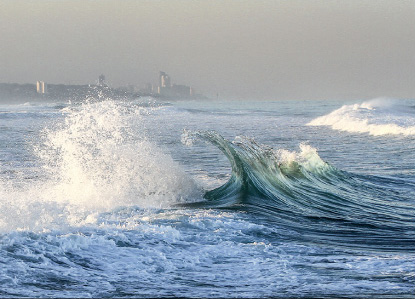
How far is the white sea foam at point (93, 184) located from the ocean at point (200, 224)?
0.03m

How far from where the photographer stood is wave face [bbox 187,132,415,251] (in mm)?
7230

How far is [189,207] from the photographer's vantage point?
8422 mm

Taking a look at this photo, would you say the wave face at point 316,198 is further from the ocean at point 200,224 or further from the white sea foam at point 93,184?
the white sea foam at point 93,184

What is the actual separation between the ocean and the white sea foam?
0.03 meters

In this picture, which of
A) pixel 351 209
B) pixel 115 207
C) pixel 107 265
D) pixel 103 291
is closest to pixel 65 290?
pixel 103 291

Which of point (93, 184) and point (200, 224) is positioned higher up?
point (93, 184)

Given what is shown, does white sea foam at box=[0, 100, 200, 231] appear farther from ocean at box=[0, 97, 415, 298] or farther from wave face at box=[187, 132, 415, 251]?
wave face at box=[187, 132, 415, 251]

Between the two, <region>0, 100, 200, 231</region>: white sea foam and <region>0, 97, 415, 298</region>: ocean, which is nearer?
<region>0, 97, 415, 298</region>: ocean

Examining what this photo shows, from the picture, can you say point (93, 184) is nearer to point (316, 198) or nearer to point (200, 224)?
point (200, 224)

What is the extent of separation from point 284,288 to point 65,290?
1762mm

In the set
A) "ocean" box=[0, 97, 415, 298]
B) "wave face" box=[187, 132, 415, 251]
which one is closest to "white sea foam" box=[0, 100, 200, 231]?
"ocean" box=[0, 97, 415, 298]

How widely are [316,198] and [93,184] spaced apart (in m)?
3.74

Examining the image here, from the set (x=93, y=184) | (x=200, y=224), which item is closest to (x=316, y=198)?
(x=200, y=224)

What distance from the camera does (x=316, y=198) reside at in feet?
33.0
